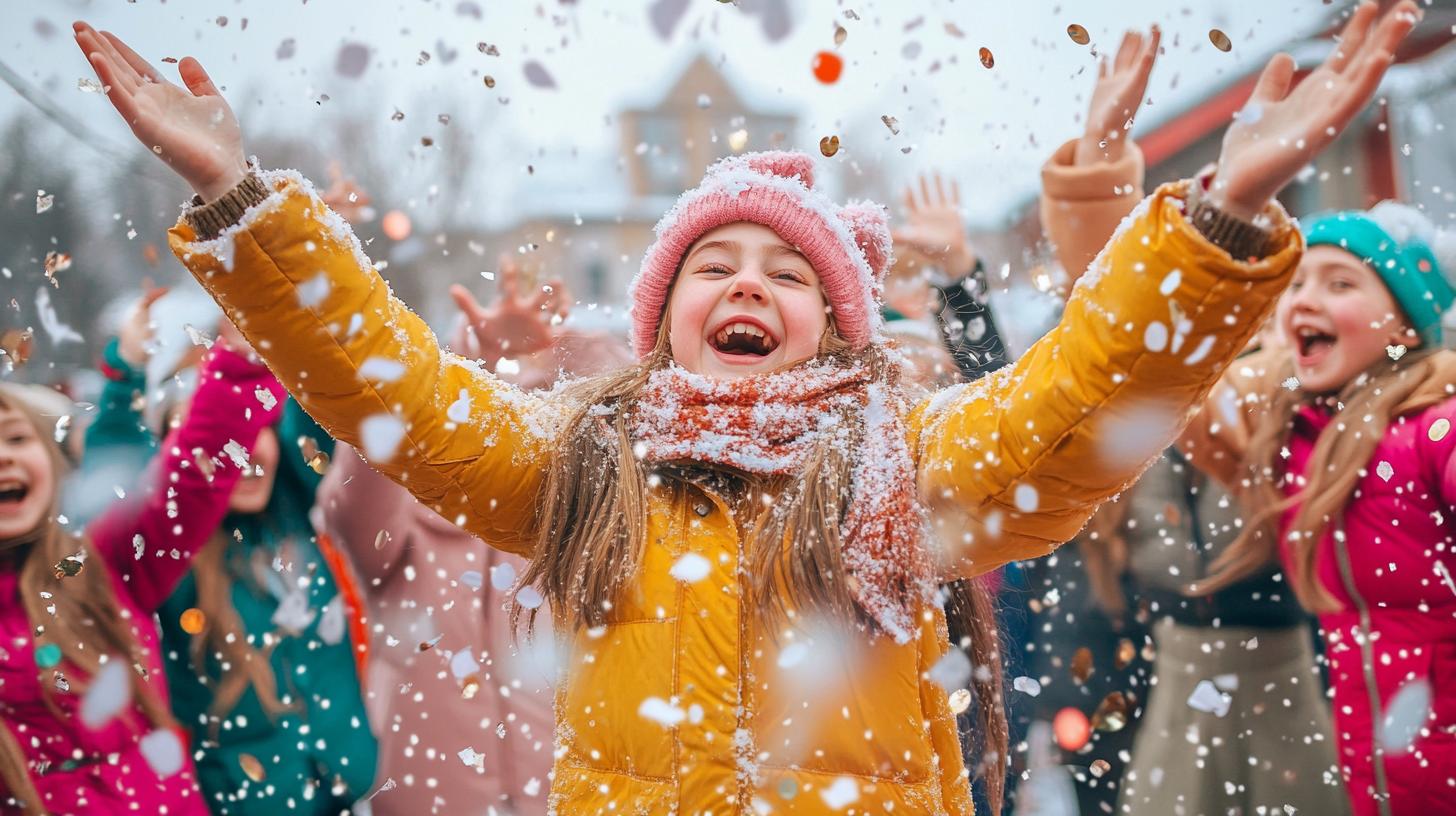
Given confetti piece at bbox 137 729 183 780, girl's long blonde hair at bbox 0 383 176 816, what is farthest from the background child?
girl's long blonde hair at bbox 0 383 176 816

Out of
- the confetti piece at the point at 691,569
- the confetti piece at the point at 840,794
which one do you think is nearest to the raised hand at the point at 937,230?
the confetti piece at the point at 691,569

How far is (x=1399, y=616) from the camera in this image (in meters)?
3.09

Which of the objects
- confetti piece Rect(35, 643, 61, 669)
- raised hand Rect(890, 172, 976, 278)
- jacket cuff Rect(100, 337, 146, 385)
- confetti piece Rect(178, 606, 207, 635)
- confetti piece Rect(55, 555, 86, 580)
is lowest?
confetti piece Rect(35, 643, 61, 669)

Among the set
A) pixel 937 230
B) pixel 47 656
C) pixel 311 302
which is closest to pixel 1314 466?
pixel 937 230

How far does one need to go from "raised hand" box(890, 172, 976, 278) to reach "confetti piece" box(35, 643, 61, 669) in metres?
2.67

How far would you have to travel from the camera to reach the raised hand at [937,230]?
11.7ft

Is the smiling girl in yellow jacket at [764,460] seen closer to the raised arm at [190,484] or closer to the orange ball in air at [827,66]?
the orange ball in air at [827,66]

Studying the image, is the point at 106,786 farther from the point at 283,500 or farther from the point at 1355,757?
the point at 1355,757

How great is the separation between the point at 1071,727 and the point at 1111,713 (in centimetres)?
14

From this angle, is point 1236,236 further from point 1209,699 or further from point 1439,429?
point 1209,699

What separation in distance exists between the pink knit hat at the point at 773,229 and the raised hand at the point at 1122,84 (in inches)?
20.1

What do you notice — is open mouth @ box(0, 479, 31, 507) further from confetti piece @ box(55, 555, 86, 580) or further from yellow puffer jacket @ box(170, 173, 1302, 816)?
yellow puffer jacket @ box(170, 173, 1302, 816)

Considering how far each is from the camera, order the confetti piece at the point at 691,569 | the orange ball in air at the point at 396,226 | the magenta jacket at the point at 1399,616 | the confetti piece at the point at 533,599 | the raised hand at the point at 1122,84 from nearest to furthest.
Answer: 1. the confetti piece at the point at 691,569
2. the raised hand at the point at 1122,84
3. the confetti piece at the point at 533,599
4. the magenta jacket at the point at 1399,616
5. the orange ball in air at the point at 396,226

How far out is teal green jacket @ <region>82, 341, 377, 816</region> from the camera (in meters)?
3.28
